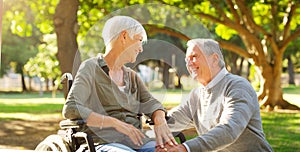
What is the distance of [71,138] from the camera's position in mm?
2215

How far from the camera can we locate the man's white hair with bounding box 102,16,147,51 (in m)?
→ 2.24

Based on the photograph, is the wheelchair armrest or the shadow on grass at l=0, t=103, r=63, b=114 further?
the shadow on grass at l=0, t=103, r=63, b=114

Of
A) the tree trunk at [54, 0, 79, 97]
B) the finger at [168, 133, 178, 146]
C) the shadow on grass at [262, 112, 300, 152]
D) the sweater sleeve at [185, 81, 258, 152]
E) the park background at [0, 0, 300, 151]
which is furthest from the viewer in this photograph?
the tree trunk at [54, 0, 79, 97]

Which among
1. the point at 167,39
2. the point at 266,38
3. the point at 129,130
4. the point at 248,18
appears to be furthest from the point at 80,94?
the point at 266,38

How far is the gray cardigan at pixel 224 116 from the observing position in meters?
1.94

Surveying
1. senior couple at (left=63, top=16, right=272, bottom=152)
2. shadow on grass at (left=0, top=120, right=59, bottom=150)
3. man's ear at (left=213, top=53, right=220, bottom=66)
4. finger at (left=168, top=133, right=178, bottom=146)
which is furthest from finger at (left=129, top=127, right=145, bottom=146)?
shadow on grass at (left=0, top=120, right=59, bottom=150)

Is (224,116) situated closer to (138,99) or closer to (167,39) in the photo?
(138,99)

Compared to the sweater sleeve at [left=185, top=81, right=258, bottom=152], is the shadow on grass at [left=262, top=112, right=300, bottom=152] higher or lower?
lower

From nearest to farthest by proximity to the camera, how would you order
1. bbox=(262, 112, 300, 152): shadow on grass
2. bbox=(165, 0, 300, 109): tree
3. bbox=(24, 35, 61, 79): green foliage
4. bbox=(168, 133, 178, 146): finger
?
1. bbox=(168, 133, 178, 146): finger
2. bbox=(262, 112, 300, 152): shadow on grass
3. bbox=(165, 0, 300, 109): tree
4. bbox=(24, 35, 61, 79): green foliage

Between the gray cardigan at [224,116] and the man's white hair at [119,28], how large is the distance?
32 cm

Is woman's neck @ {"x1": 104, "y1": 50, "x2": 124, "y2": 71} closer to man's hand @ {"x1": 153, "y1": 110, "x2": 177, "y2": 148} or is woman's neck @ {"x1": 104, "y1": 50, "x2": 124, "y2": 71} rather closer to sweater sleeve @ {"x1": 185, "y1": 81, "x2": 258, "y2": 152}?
man's hand @ {"x1": 153, "y1": 110, "x2": 177, "y2": 148}

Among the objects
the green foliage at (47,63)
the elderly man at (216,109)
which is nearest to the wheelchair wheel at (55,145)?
the elderly man at (216,109)

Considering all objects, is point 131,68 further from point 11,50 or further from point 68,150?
point 11,50

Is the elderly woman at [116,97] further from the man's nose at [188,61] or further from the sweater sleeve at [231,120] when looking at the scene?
the sweater sleeve at [231,120]
